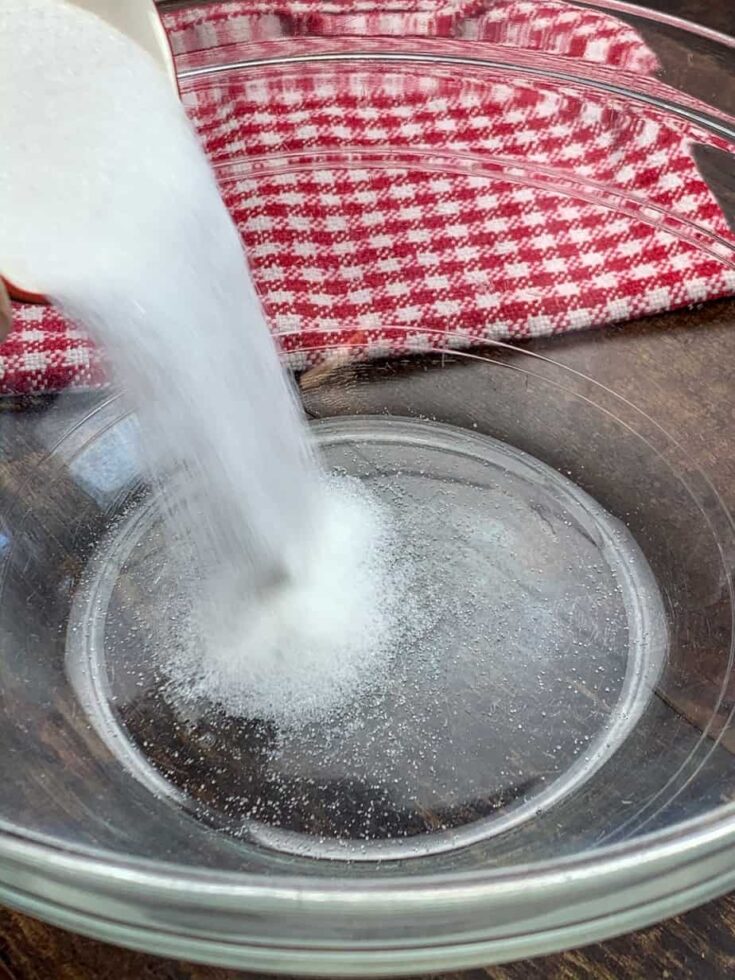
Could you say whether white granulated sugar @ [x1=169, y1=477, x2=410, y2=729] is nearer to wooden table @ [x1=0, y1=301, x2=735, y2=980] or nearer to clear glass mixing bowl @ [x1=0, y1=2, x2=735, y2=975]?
clear glass mixing bowl @ [x1=0, y1=2, x2=735, y2=975]

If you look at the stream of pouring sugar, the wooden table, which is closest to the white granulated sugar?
the stream of pouring sugar

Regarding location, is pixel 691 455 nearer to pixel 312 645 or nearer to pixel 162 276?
pixel 312 645

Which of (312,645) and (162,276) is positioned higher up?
(162,276)

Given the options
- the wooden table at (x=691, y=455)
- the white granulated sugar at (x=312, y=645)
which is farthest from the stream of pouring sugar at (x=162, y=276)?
the wooden table at (x=691, y=455)

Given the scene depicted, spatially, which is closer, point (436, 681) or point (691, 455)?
point (436, 681)

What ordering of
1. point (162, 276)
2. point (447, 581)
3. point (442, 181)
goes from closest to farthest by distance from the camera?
point (162, 276) < point (447, 581) < point (442, 181)

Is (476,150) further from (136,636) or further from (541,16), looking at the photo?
(136,636)

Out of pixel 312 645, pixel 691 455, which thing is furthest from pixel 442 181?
pixel 312 645

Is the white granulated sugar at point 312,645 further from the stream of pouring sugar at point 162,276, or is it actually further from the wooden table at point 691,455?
the wooden table at point 691,455
